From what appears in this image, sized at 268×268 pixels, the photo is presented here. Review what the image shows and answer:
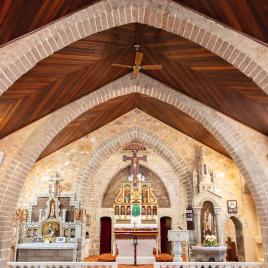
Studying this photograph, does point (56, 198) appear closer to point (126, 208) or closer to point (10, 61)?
point (126, 208)

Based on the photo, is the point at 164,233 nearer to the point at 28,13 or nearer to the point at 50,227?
the point at 50,227

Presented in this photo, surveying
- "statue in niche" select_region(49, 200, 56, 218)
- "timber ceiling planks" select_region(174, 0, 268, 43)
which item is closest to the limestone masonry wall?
"statue in niche" select_region(49, 200, 56, 218)

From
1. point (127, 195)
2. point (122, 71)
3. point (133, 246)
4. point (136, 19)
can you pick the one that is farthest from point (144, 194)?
point (136, 19)

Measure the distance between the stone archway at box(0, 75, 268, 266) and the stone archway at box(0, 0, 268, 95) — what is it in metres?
2.61

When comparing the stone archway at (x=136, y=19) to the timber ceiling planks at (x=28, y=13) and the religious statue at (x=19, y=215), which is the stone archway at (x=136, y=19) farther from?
the religious statue at (x=19, y=215)

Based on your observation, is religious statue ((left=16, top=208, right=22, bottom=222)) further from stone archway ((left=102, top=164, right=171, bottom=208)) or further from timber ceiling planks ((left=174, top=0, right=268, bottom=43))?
timber ceiling planks ((left=174, top=0, right=268, bottom=43))

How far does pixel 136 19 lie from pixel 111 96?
3020 millimetres

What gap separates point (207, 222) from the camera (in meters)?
9.76

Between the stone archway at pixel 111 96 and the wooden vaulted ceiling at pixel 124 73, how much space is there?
185 mm

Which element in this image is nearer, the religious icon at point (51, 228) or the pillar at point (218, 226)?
the pillar at point (218, 226)

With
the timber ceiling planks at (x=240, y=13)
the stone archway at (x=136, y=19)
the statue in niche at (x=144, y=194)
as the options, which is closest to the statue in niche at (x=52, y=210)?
the statue in niche at (x=144, y=194)

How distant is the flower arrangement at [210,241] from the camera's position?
9.16m

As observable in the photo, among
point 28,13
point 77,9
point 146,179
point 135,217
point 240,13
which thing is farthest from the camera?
point 146,179

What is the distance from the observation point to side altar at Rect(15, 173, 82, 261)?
30.4 ft
